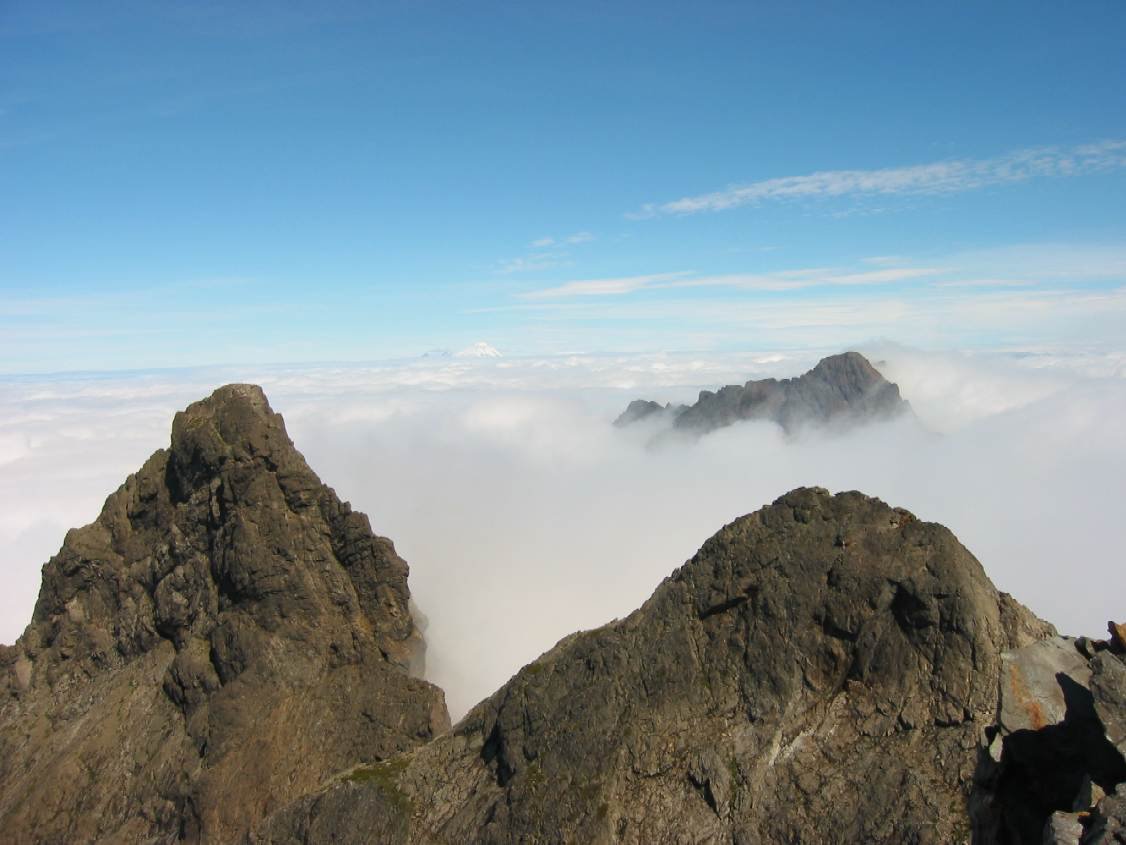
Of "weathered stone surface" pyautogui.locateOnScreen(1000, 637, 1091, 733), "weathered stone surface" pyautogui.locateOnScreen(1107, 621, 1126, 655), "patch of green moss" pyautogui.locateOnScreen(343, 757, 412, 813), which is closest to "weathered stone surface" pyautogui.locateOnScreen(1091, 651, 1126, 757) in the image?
"weathered stone surface" pyautogui.locateOnScreen(1107, 621, 1126, 655)

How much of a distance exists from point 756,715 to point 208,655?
3789cm

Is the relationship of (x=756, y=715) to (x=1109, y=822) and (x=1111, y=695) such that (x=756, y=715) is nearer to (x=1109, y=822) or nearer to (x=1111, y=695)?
(x=1111, y=695)

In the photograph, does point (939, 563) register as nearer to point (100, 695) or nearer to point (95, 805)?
point (95, 805)

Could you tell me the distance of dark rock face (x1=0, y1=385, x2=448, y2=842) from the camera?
1831 inches

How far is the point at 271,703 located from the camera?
160ft

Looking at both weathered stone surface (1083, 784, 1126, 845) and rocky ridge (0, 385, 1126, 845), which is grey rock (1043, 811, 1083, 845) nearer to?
rocky ridge (0, 385, 1126, 845)

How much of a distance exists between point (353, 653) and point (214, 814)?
12.0 m

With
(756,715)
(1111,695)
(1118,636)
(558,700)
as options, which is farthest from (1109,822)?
(558,700)

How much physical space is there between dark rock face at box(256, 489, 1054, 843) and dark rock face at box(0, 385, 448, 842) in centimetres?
1297

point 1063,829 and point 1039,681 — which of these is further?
point 1039,681

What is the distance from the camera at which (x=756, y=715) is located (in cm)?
2880

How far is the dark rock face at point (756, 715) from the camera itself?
25.7 metres

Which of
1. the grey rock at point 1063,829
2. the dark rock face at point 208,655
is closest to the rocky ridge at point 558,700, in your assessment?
the grey rock at point 1063,829

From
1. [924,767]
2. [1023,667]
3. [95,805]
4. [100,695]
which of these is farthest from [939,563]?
[100,695]
